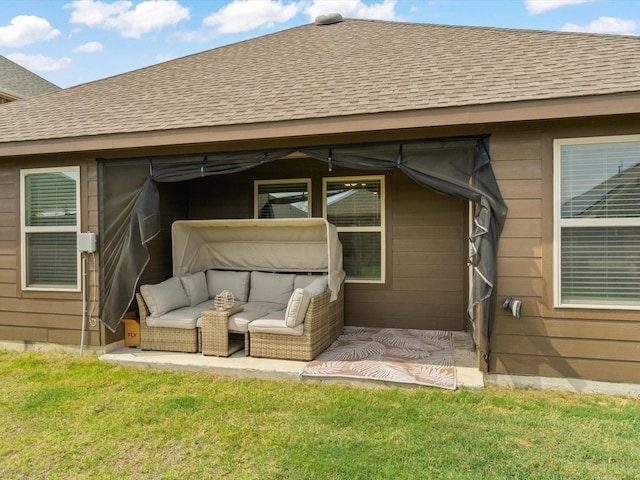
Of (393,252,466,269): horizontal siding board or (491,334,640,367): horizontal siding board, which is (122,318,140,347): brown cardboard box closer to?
(393,252,466,269): horizontal siding board

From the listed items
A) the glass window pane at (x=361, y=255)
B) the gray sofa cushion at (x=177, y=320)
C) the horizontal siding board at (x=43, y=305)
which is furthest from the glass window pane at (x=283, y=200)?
the horizontal siding board at (x=43, y=305)

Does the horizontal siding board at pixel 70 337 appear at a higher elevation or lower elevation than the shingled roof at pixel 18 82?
lower

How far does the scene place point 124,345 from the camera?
488cm

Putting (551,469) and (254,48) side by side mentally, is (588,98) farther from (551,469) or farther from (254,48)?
(254,48)

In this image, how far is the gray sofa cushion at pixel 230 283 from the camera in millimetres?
5543

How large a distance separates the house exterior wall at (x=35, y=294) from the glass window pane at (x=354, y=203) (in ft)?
9.50

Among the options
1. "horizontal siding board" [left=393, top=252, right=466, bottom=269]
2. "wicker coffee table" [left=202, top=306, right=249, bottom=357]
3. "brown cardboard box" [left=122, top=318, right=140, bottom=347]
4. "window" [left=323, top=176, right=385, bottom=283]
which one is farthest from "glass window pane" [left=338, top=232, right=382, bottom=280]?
"brown cardboard box" [left=122, top=318, right=140, bottom=347]

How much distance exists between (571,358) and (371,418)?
180 centimetres

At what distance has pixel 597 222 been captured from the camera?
346 centimetres

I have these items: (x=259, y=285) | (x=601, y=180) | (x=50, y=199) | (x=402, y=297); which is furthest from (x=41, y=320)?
(x=601, y=180)

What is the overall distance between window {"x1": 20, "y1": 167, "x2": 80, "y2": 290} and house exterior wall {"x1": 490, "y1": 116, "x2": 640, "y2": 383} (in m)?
4.40

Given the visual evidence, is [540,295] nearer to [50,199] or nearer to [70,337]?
[70,337]

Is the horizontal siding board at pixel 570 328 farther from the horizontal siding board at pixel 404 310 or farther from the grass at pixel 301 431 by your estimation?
the horizontal siding board at pixel 404 310

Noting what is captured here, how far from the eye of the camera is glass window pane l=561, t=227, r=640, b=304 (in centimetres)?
343
